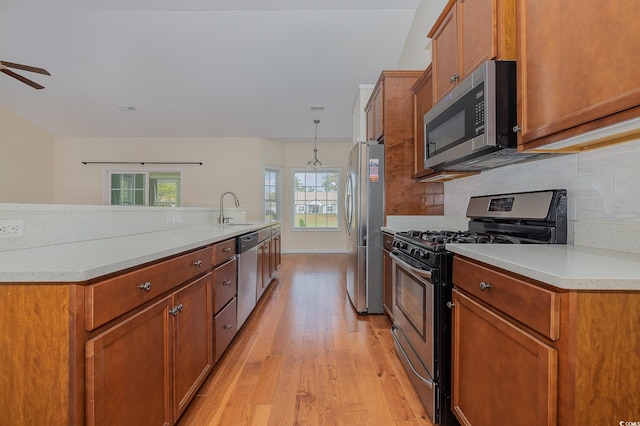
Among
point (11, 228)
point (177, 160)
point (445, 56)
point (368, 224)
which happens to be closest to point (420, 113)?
point (445, 56)

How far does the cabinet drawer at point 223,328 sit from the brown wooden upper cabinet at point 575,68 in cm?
189

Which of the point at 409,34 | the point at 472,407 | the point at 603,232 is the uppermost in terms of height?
the point at 409,34

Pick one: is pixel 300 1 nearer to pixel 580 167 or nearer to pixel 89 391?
pixel 580 167

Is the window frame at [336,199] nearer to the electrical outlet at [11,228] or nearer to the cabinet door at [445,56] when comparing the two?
the cabinet door at [445,56]

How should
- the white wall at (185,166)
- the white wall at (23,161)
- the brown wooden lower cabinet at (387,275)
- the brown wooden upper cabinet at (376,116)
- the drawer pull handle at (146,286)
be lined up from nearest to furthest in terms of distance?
the drawer pull handle at (146,286) → the brown wooden lower cabinet at (387,275) → the brown wooden upper cabinet at (376,116) → the white wall at (23,161) → the white wall at (185,166)

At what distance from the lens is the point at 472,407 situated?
117 centimetres

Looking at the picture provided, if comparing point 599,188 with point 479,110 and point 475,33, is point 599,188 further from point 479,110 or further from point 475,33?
point 475,33

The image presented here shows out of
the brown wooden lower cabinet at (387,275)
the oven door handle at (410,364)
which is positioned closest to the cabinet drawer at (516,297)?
the oven door handle at (410,364)

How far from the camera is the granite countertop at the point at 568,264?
2.51 ft

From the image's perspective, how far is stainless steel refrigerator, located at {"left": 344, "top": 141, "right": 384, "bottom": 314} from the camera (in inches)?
111

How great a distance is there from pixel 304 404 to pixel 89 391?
1055 millimetres

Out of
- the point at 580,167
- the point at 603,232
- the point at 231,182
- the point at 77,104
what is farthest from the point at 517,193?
the point at 77,104

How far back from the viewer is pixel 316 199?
7086 mm

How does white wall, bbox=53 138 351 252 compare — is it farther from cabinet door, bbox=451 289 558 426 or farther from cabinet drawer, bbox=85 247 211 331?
cabinet door, bbox=451 289 558 426
